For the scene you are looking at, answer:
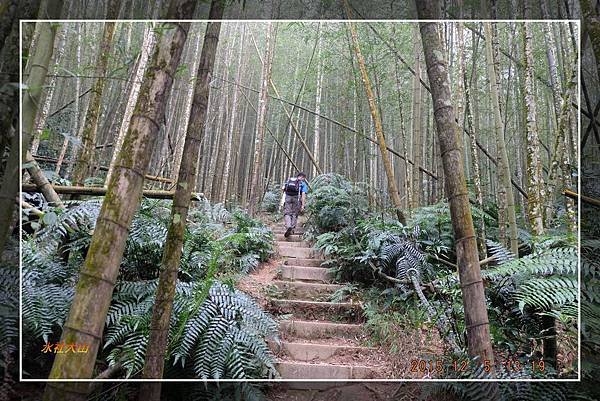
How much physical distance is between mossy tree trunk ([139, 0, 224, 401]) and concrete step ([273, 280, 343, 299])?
825 millimetres

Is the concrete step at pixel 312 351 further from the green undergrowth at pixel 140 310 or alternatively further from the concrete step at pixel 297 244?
the concrete step at pixel 297 244

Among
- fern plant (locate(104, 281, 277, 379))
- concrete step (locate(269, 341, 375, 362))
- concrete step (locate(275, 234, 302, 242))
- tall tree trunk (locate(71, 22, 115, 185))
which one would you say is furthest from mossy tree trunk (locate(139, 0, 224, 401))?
concrete step (locate(275, 234, 302, 242))

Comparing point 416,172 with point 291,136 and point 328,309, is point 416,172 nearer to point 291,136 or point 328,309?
point 328,309

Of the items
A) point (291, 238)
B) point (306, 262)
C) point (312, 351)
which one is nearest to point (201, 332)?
point (312, 351)

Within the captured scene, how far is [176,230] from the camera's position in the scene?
152 cm

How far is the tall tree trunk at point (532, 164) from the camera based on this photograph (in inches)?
78.2

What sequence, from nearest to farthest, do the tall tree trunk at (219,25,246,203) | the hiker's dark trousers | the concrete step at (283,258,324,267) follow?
1. the concrete step at (283,258,324,267)
2. the hiker's dark trousers
3. the tall tree trunk at (219,25,246,203)

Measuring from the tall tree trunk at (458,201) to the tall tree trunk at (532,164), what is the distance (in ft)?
2.39

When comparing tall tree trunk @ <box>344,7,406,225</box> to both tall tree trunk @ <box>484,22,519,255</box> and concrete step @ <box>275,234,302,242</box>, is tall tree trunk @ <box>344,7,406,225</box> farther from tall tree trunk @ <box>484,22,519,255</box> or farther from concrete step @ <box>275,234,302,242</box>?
concrete step @ <box>275,234,302,242</box>

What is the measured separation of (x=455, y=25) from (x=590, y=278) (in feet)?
5.49

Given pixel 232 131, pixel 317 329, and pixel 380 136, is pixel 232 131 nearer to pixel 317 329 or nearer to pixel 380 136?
pixel 380 136

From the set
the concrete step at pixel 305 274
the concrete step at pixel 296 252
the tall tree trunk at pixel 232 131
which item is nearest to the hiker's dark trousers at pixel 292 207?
the tall tree trunk at pixel 232 131

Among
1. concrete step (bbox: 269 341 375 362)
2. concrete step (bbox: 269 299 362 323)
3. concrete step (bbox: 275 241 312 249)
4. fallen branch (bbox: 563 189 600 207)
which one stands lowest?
concrete step (bbox: 269 341 375 362)

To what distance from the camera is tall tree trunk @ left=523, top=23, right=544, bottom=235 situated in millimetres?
1987
